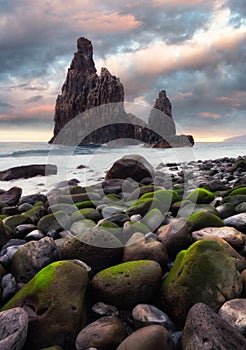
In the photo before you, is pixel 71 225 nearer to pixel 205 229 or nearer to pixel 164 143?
pixel 205 229

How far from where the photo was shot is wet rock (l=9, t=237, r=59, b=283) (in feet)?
8.16

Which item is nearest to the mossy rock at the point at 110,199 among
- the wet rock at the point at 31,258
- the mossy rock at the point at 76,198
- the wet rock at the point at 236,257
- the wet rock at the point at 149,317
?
the mossy rock at the point at 76,198

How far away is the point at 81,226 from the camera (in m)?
3.64

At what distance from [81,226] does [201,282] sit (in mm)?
1897

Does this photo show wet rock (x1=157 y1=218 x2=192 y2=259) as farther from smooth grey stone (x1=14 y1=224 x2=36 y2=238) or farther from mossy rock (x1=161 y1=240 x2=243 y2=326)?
smooth grey stone (x1=14 y1=224 x2=36 y2=238)

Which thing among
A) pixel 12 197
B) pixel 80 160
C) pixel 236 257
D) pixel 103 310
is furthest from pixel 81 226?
pixel 80 160

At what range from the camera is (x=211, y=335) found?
1.59 m

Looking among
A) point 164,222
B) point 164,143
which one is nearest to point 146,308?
point 164,222

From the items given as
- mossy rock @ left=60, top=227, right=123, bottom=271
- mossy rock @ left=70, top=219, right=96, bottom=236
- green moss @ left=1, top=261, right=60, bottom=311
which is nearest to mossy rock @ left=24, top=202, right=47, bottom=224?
mossy rock @ left=70, top=219, right=96, bottom=236

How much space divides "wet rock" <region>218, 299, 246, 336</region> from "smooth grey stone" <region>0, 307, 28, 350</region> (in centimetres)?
120

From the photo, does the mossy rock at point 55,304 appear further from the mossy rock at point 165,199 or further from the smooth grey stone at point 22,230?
the mossy rock at point 165,199

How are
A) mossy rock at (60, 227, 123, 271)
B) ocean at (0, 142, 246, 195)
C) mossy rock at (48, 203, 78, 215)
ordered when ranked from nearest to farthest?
mossy rock at (60, 227, 123, 271)
mossy rock at (48, 203, 78, 215)
ocean at (0, 142, 246, 195)

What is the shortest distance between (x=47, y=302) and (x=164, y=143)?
25.3 m

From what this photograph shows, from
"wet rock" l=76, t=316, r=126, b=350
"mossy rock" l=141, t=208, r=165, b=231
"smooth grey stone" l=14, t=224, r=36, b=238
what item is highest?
"mossy rock" l=141, t=208, r=165, b=231
